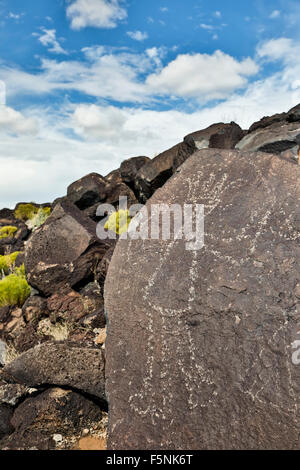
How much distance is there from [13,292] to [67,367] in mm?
4546

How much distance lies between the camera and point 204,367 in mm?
3316

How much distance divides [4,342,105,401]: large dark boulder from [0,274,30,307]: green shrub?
403 centimetres

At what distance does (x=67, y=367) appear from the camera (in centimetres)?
470

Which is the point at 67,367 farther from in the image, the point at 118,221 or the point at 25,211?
the point at 25,211

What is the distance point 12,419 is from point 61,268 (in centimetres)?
337

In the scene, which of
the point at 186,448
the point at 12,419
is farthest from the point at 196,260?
the point at 12,419

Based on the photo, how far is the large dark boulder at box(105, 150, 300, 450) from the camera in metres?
3.12

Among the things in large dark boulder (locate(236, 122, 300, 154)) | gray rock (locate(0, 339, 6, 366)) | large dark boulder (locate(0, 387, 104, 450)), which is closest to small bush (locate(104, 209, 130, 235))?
large dark boulder (locate(236, 122, 300, 154))

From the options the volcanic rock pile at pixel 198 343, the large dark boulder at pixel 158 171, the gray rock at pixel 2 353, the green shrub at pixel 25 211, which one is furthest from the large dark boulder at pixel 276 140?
the green shrub at pixel 25 211

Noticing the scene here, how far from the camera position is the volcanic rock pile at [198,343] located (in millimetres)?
3143

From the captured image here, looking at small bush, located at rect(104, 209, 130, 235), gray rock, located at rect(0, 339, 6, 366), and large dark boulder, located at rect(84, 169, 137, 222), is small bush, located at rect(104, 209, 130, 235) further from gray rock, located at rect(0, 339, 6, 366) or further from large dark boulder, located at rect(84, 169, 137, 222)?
gray rock, located at rect(0, 339, 6, 366)

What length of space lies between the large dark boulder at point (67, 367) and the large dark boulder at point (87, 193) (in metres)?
10.4

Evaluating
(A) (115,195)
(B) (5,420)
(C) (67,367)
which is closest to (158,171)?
(A) (115,195)

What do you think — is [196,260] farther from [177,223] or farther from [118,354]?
[118,354]
